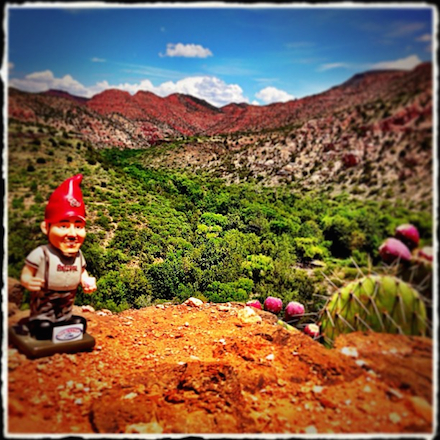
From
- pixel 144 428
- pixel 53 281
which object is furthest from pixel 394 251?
pixel 53 281

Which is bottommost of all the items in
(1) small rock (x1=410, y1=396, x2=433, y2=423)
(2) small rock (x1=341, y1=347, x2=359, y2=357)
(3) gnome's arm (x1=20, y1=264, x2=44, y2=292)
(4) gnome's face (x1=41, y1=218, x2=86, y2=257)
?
(1) small rock (x1=410, y1=396, x2=433, y2=423)

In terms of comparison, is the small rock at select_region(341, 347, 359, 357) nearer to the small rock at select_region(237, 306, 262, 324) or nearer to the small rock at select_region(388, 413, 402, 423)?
the small rock at select_region(388, 413, 402, 423)

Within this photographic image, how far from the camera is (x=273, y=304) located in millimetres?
6406

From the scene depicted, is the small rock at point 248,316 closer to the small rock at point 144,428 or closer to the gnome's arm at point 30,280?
the small rock at point 144,428

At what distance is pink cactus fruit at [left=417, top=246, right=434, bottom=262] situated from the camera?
16.7 feet

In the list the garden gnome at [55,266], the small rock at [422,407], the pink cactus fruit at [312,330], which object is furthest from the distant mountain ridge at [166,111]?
the small rock at [422,407]

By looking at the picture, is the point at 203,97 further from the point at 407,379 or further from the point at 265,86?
the point at 407,379

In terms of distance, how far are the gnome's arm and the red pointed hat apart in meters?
0.55

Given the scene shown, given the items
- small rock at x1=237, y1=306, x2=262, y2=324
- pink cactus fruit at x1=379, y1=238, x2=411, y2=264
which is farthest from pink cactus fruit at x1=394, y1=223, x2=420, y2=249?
small rock at x1=237, y1=306, x2=262, y2=324

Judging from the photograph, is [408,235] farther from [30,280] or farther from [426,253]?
[30,280]

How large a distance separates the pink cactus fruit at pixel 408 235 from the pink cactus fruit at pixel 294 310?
1573 mm

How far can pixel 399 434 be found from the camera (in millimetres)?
4543

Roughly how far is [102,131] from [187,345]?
3304mm

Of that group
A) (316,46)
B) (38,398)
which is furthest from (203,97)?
(38,398)
